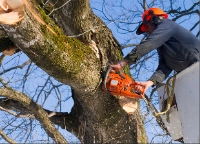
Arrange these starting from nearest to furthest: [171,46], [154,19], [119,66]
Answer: [119,66] → [171,46] → [154,19]

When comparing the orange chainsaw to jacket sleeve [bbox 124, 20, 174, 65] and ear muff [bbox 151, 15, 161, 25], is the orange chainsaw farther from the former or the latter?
ear muff [bbox 151, 15, 161, 25]

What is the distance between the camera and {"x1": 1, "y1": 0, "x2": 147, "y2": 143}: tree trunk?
9.02 feet

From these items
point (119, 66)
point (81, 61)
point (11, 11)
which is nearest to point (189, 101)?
point (119, 66)

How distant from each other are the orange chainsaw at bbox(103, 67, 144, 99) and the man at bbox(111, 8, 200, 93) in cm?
6

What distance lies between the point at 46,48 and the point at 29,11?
32 cm

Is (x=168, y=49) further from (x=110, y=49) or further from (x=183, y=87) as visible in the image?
(x=183, y=87)

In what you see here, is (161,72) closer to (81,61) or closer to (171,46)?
(171,46)

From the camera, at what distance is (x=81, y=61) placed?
3.13m

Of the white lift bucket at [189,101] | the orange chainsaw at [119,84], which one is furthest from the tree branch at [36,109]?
the white lift bucket at [189,101]

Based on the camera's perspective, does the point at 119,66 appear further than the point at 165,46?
No

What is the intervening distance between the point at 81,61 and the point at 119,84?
404 millimetres

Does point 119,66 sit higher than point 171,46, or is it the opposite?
point 171,46

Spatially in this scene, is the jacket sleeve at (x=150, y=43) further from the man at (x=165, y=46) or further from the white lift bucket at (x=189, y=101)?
the white lift bucket at (x=189, y=101)

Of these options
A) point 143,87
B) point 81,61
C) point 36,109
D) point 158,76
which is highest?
point 81,61
